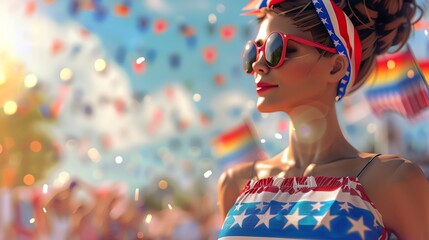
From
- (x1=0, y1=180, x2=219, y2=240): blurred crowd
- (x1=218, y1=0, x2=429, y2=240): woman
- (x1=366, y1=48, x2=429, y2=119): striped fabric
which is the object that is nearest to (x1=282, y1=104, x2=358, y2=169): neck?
(x1=218, y1=0, x2=429, y2=240): woman

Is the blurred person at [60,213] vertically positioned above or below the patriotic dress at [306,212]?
below

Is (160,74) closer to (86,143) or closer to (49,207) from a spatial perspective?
(86,143)

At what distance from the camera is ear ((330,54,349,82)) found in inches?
75.2

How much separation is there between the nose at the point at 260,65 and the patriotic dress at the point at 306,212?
0.35 meters

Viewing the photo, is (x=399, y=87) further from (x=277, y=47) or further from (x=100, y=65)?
(x=100, y=65)

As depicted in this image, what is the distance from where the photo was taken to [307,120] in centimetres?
198

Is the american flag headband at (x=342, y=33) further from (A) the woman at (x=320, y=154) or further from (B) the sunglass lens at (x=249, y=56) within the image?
(B) the sunglass lens at (x=249, y=56)

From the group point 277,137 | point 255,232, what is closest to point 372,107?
point 277,137

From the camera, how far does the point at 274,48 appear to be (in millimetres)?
1844

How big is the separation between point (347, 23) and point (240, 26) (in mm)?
1127

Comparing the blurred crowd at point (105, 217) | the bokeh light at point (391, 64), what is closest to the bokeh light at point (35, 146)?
the blurred crowd at point (105, 217)

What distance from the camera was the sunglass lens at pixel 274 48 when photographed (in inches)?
72.4

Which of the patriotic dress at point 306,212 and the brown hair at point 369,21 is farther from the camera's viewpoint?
the brown hair at point 369,21

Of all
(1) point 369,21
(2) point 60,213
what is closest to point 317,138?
(1) point 369,21
